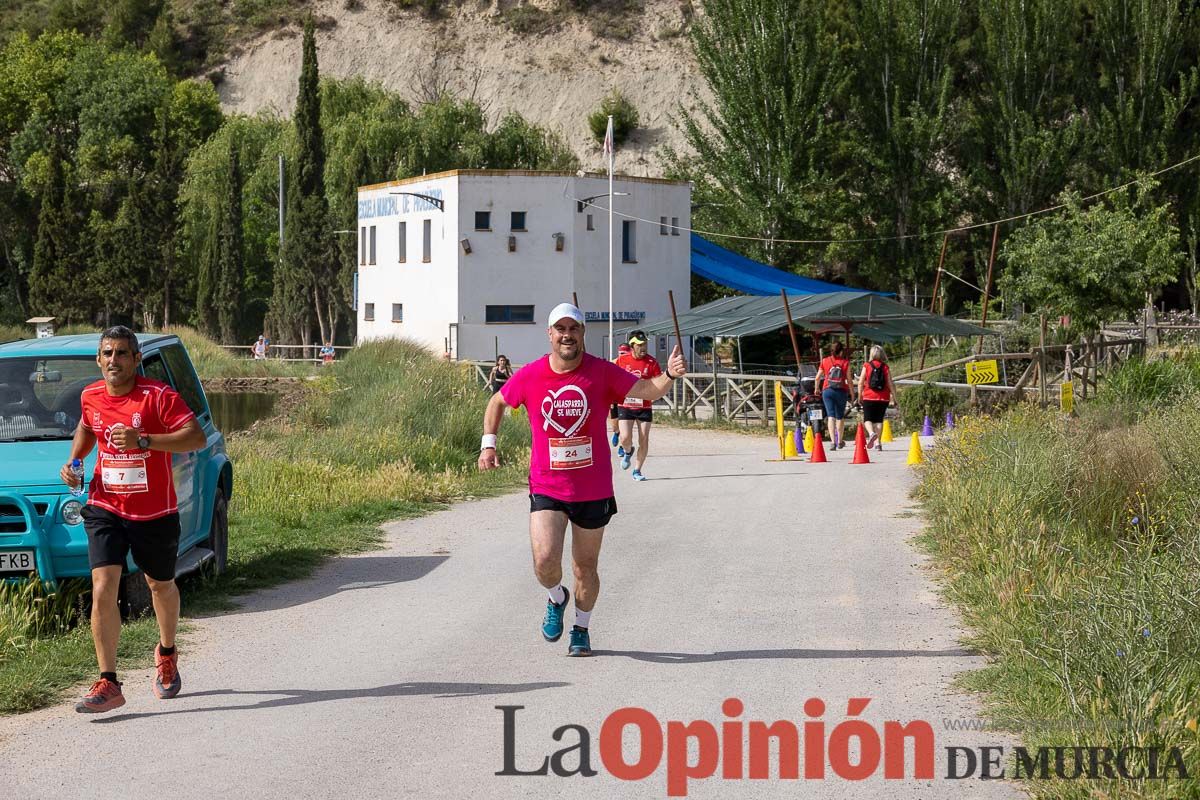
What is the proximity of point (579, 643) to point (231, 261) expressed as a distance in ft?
214

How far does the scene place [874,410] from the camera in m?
22.7

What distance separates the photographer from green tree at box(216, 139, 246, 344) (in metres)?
70.9

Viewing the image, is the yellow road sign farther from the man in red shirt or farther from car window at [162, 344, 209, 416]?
the man in red shirt

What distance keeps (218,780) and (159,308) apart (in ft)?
236

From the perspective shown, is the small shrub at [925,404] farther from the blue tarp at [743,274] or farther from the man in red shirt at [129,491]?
the man in red shirt at [129,491]

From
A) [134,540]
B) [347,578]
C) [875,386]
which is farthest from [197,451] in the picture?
[875,386]

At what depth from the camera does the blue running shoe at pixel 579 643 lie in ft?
28.3

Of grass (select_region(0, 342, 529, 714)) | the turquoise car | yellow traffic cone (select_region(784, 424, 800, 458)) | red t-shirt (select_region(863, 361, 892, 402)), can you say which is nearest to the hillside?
grass (select_region(0, 342, 529, 714))

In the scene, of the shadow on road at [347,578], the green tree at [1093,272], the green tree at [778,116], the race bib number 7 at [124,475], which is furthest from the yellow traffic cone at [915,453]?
the green tree at [778,116]

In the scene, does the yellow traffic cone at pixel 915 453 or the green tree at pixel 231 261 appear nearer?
the yellow traffic cone at pixel 915 453

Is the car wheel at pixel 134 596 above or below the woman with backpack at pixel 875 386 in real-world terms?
below

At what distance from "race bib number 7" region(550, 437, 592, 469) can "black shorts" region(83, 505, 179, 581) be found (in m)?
2.16

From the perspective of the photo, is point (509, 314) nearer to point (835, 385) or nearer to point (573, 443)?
point (835, 385)

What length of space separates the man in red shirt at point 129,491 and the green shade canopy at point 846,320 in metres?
27.0
